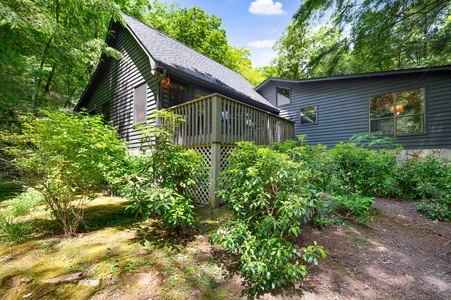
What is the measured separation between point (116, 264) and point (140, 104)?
19.7 feet

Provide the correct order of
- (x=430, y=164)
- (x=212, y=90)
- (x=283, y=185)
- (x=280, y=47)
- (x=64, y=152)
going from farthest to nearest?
(x=280, y=47) → (x=212, y=90) → (x=430, y=164) → (x=64, y=152) → (x=283, y=185)

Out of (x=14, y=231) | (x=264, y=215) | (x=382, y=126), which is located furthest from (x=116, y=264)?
(x=382, y=126)

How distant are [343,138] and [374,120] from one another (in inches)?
57.1

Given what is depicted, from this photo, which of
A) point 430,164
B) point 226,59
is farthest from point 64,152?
point 226,59

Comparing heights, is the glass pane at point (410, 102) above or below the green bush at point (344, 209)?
above

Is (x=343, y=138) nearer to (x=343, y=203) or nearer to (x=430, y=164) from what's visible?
(x=430, y=164)

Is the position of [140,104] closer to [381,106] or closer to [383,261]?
[383,261]

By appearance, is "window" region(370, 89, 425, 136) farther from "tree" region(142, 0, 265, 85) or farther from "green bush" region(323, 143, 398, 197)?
"tree" region(142, 0, 265, 85)

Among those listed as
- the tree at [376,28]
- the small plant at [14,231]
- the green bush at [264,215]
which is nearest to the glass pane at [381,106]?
the tree at [376,28]

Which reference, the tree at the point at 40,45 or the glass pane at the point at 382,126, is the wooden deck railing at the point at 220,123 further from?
the glass pane at the point at 382,126

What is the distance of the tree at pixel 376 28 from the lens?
13.9ft

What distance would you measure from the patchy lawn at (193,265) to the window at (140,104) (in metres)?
4.29

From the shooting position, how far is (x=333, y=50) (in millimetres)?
4902

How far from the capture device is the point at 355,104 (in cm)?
945
